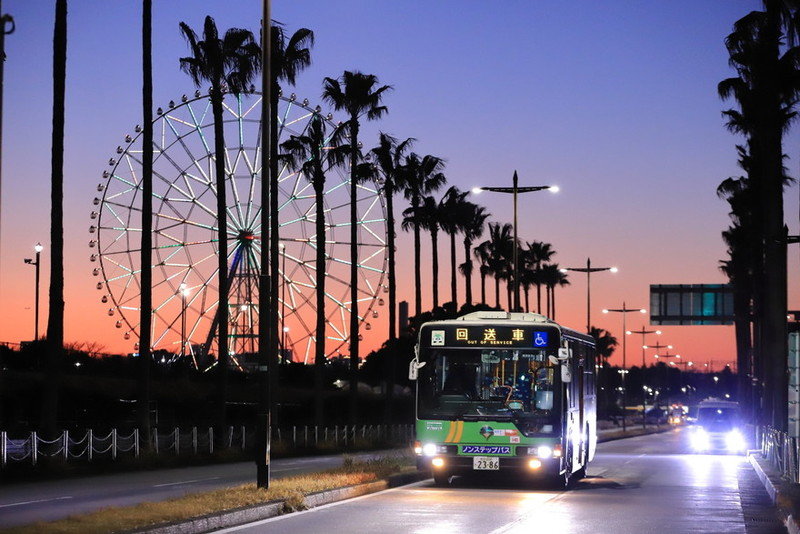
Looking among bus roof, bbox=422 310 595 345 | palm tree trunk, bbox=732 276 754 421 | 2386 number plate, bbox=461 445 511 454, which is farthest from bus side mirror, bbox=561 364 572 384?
palm tree trunk, bbox=732 276 754 421

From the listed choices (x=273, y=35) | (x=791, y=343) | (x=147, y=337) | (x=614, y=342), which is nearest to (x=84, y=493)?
(x=791, y=343)

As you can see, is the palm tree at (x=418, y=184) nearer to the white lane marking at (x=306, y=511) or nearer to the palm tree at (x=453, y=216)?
the palm tree at (x=453, y=216)

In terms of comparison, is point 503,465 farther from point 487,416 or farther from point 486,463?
point 487,416

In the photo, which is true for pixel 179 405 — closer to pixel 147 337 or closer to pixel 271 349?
pixel 147 337

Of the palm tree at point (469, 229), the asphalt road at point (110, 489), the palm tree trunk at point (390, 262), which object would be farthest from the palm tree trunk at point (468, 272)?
the asphalt road at point (110, 489)

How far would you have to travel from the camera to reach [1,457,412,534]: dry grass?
51.0 feet

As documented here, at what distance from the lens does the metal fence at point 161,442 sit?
32.4m

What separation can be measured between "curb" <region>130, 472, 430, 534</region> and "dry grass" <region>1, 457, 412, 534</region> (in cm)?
14

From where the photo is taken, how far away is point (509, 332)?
2628 cm

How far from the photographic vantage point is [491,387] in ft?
85.8

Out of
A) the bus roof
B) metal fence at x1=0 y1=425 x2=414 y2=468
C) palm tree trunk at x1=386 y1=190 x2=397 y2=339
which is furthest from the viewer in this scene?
palm tree trunk at x1=386 y1=190 x2=397 y2=339

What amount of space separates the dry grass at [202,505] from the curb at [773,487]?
719 cm

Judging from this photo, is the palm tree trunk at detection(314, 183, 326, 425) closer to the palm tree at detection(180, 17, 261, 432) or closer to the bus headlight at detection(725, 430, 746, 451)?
the palm tree at detection(180, 17, 261, 432)

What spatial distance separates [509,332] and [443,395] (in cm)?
178
